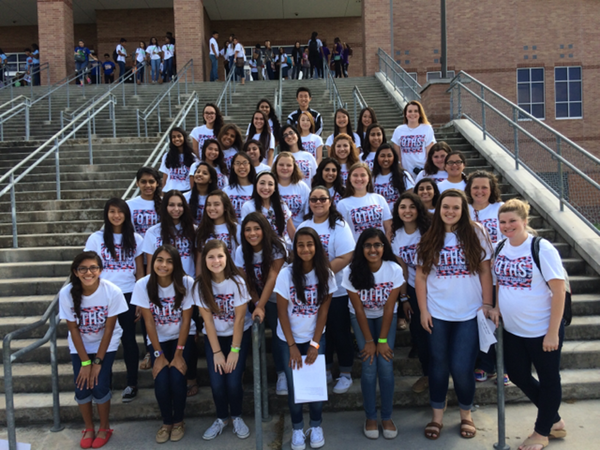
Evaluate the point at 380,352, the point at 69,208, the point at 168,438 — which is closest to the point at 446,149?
the point at 380,352

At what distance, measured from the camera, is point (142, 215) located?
5.08m

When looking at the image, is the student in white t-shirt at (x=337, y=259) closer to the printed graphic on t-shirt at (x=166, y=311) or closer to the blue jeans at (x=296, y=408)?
the blue jeans at (x=296, y=408)

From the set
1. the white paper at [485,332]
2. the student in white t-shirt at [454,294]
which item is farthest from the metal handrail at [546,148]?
the white paper at [485,332]

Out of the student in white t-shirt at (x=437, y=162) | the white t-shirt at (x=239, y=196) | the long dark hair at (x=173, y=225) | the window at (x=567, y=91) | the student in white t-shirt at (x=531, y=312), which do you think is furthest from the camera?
the window at (x=567, y=91)

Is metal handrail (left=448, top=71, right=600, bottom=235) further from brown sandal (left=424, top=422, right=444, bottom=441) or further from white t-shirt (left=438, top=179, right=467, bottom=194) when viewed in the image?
brown sandal (left=424, top=422, right=444, bottom=441)

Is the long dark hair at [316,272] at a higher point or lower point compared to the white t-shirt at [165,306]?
higher

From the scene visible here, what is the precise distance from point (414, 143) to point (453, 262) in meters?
3.09

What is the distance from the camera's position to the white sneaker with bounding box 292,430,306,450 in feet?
12.3

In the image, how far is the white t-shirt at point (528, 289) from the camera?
3459mm

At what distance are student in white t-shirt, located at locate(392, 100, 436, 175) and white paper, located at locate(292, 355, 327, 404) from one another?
11.7 ft

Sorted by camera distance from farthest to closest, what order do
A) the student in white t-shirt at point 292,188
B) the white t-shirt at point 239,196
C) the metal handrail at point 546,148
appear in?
1. the metal handrail at point 546,148
2. the white t-shirt at point 239,196
3. the student in white t-shirt at point 292,188

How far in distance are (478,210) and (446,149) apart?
46.2 inches

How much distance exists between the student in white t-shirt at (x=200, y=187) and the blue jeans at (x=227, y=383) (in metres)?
1.49

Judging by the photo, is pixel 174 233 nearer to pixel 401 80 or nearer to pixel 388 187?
pixel 388 187
